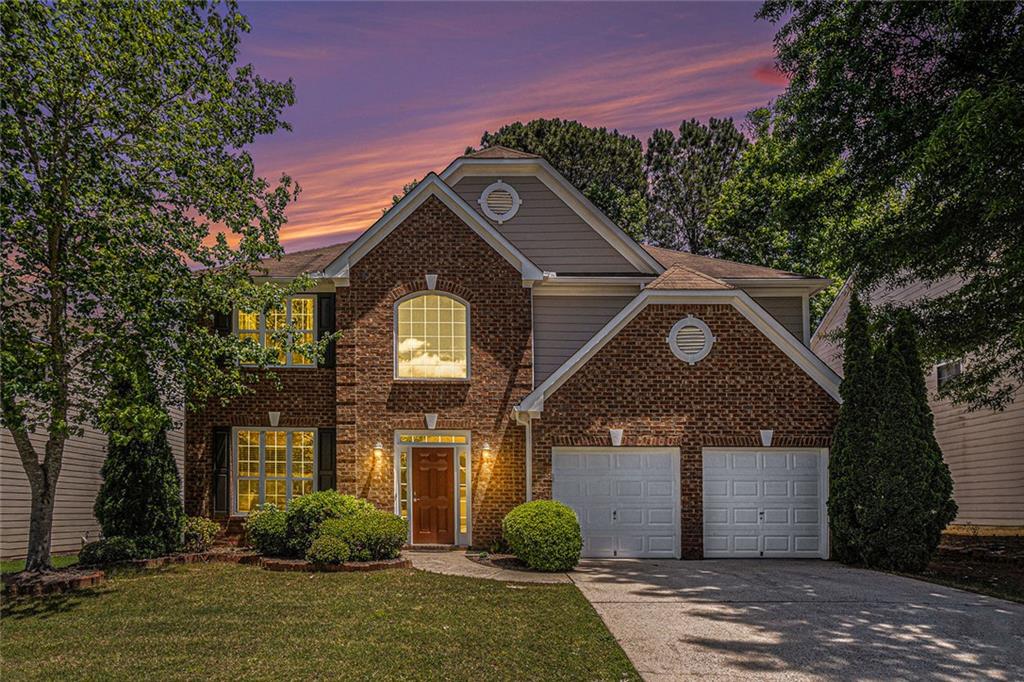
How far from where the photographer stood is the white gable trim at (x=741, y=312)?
15.7 meters

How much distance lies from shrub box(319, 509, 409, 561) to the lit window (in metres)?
3.14

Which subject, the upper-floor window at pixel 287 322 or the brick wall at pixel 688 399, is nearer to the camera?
the brick wall at pixel 688 399

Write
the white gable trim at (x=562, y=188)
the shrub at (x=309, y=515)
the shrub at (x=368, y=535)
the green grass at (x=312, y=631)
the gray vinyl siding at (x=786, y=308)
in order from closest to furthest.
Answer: the green grass at (x=312, y=631) → the shrub at (x=368, y=535) → the shrub at (x=309, y=515) → the white gable trim at (x=562, y=188) → the gray vinyl siding at (x=786, y=308)

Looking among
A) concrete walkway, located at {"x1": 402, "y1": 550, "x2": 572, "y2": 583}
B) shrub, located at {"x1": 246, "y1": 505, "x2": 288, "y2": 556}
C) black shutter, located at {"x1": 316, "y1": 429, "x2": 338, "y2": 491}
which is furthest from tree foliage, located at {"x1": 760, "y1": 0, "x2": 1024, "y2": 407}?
shrub, located at {"x1": 246, "y1": 505, "x2": 288, "y2": 556}

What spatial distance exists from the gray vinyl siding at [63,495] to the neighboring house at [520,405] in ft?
6.76

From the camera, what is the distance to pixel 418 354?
16.8 metres

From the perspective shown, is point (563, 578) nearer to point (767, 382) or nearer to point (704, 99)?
point (767, 382)

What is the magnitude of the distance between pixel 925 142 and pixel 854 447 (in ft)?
16.8

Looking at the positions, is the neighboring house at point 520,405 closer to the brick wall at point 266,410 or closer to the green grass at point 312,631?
the brick wall at point 266,410

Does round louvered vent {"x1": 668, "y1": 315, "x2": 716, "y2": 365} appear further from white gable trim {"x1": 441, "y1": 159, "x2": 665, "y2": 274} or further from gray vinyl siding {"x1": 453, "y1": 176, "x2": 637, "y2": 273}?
gray vinyl siding {"x1": 453, "y1": 176, "x2": 637, "y2": 273}

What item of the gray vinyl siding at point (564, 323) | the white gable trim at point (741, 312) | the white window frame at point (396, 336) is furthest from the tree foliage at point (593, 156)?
the white gable trim at point (741, 312)

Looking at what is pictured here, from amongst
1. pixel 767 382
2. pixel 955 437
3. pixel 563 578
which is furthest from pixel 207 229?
pixel 955 437

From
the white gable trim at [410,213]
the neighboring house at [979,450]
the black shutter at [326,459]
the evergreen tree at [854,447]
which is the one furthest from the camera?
the neighboring house at [979,450]

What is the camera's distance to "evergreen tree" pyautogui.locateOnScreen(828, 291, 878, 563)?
562 inches
